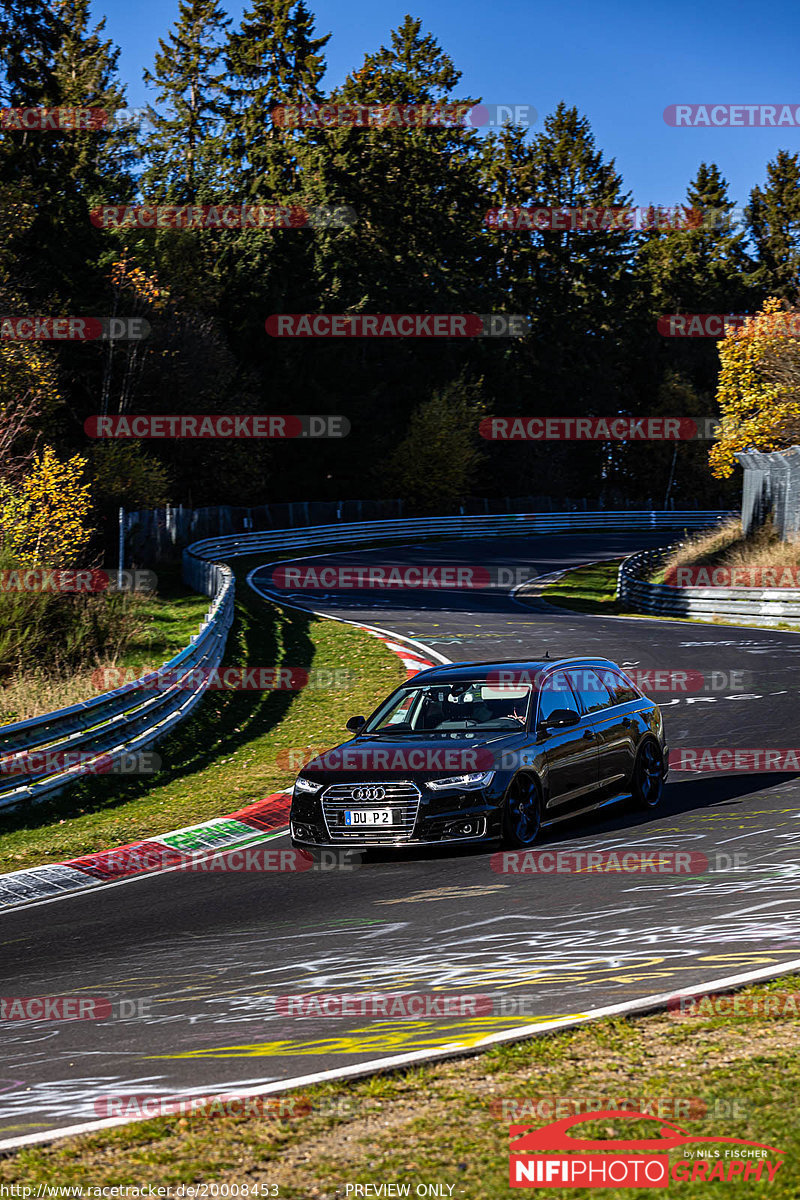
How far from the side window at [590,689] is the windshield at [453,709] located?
0.75 metres

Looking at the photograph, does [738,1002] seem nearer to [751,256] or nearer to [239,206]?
[239,206]

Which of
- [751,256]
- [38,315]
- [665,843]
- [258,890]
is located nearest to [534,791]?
[665,843]

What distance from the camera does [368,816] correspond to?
10844mm

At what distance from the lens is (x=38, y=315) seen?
2201 inches

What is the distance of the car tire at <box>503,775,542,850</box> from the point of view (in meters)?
10.8

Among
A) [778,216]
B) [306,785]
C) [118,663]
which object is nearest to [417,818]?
[306,785]

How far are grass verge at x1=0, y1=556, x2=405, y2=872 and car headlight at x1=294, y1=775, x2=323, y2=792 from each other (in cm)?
270

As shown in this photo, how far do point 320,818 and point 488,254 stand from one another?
282 feet

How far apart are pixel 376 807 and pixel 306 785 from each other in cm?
77
